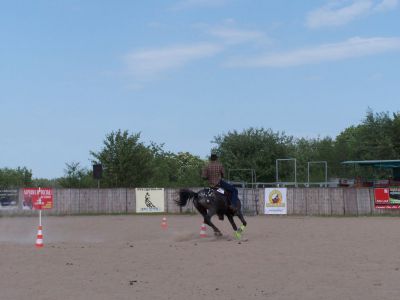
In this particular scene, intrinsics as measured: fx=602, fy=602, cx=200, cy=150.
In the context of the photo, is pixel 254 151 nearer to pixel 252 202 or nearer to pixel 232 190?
pixel 252 202

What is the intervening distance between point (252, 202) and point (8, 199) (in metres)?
14.9

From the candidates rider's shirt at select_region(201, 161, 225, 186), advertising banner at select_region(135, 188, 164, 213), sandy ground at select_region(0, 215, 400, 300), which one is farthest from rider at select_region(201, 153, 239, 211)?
advertising banner at select_region(135, 188, 164, 213)

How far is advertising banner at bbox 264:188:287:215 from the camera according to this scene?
34.8m

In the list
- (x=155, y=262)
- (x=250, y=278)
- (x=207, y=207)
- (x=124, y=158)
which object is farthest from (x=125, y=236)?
(x=124, y=158)

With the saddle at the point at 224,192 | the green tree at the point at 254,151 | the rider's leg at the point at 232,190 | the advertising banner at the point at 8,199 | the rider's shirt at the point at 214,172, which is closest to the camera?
the rider's shirt at the point at 214,172

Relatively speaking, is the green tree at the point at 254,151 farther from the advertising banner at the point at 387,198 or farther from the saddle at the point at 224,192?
the saddle at the point at 224,192

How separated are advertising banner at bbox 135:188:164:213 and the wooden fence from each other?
0.32 metres

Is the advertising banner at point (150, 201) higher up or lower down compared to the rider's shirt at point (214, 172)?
lower down

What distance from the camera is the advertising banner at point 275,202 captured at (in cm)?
3481

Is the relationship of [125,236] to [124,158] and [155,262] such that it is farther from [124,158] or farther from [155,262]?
[124,158]

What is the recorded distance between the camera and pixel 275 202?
35.0 meters

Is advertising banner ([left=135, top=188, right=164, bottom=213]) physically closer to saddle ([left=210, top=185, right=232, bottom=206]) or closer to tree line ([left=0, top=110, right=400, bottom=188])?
tree line ([left=0, top=110, right=400, bottom=188])

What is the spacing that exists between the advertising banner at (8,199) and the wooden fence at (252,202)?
186 mm

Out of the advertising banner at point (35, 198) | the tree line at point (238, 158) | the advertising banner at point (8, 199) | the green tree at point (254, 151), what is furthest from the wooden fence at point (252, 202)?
the green tree at point (254, 151)
